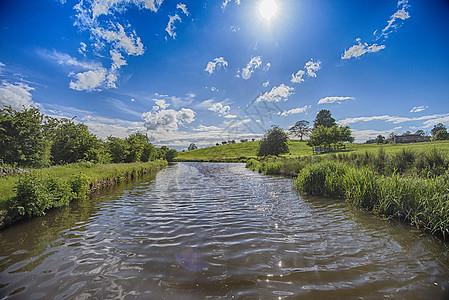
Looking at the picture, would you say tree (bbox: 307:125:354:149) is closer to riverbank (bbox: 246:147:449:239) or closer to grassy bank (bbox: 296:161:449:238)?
riverbank (bbox: 246:147:449:239)

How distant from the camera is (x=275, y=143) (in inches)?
1784

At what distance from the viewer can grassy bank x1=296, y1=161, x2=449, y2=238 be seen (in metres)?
5.43

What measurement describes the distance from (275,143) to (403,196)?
3927cm

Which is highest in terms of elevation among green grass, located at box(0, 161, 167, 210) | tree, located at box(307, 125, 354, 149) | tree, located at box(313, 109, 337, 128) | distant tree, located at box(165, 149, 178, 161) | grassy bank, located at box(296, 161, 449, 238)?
tree, located at box(313, 109, 337, 128)

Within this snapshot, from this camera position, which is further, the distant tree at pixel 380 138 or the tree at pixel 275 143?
the distant tree at pixel 380 138

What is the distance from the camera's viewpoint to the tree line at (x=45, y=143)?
14.4 m

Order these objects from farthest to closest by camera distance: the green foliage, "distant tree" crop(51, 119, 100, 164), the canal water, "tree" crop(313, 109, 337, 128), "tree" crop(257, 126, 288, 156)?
"tree" crop(313, 109, 337, 128) → "tree" crop(257, 126, 288, 156) → "distant tree" crop(51, 119, 100, 164) → the green foliage → the canal water

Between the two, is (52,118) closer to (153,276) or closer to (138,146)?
(138,146)

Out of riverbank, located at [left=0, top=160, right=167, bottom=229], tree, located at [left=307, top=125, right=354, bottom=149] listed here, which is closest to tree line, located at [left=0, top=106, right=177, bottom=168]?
riverbank, located at [left=0, top=160, right=167, bottom=229]

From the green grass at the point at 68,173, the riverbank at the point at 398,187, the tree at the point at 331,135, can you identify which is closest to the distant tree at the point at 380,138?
the tree at the point at 331,135

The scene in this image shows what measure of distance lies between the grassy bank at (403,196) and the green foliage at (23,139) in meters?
22.3

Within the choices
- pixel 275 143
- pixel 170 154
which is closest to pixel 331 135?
pixel 275 143

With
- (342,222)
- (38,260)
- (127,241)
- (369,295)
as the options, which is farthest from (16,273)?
(342,222)

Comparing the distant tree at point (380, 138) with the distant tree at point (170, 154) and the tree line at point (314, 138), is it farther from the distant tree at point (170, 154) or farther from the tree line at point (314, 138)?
the distant tree at point (170, 154)
